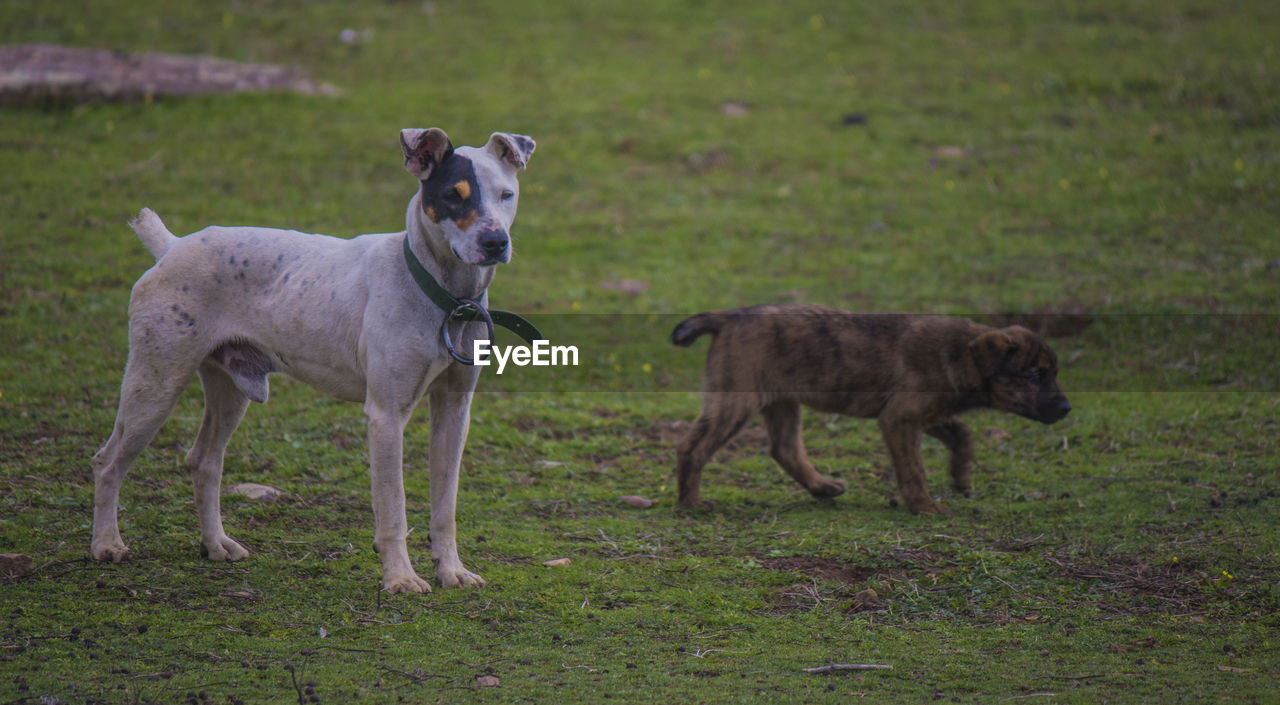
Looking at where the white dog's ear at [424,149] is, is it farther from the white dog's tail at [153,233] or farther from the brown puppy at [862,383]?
the brown puppy at [862,383]

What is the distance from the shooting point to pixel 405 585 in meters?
6.31

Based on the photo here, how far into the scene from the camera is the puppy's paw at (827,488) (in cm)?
870

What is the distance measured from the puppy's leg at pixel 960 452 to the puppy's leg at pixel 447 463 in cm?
381

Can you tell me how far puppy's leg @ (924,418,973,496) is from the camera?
8.77 meters

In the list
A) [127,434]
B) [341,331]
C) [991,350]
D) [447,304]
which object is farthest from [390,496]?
[991,350]

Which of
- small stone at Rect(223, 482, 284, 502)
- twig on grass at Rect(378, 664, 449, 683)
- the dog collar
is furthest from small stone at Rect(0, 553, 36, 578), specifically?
the dog collar

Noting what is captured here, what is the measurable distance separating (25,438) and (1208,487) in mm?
8516

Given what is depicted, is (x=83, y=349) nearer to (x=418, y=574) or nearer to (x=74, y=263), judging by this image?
(x=74, y=263)

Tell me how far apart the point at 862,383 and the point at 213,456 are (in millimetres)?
4531

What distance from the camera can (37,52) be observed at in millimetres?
18234

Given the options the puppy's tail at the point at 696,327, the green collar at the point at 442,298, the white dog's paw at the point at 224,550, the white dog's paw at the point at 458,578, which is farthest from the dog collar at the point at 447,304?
the puppy's tail at the point at 696,327

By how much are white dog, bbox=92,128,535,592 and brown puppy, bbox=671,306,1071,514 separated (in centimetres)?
254

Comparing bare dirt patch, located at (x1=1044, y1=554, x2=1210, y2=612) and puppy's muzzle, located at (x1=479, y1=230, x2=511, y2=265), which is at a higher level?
puppy's muzzle, located at (x1=479, y1=230, x2=511, y2=265)

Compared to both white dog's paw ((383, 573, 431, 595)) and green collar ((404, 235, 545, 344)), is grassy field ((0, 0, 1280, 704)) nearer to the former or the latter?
white dog's paw ((383, 573, 431, 595))
